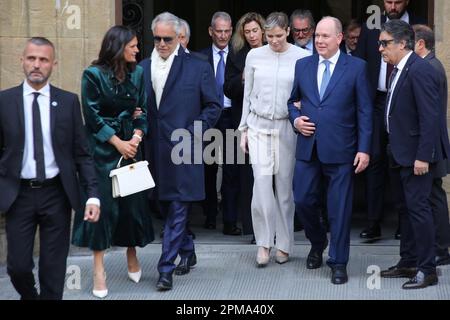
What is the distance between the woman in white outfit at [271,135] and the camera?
9008 mm

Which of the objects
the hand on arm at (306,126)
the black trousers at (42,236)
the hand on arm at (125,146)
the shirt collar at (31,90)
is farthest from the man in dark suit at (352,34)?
the black trousers at (42,236)

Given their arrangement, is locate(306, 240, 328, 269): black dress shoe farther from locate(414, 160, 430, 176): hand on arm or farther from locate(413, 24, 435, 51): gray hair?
locate(413, 24, 435, 51): gray hair

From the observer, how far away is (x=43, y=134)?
6949mm

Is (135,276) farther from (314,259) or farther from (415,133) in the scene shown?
(415,133)

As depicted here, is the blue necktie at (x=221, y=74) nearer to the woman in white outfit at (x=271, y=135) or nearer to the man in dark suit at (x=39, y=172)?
the woman in white outfit at (x=271, y=135)

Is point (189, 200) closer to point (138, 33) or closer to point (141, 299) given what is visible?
point (141, 299)

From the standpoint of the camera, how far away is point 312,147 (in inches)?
341

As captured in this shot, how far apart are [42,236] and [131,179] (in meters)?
1.26

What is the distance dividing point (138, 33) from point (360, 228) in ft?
9.45

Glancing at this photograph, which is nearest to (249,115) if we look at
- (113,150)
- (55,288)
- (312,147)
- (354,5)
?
(312,147)

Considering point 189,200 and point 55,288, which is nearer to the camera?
point 55,288

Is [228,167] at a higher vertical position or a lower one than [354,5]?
lower

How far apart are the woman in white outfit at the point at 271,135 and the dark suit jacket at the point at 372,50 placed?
2.74ft

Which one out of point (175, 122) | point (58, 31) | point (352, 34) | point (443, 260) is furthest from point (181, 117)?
point (352, 34)
